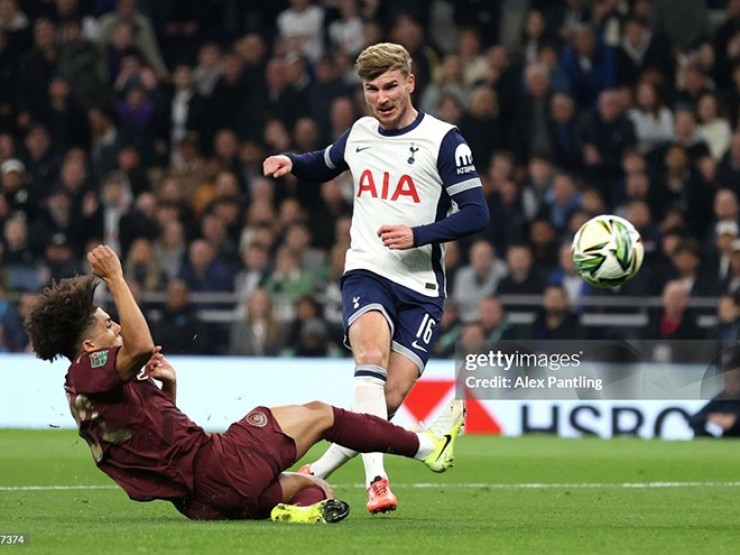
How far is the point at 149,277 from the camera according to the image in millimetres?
17859

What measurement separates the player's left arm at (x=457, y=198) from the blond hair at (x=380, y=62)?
48 centimetres

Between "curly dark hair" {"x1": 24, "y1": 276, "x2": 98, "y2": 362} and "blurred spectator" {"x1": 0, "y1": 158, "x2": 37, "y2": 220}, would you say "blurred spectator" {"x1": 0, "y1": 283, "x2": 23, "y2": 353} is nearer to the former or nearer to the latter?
"blurred spectator" {"x1": 0, "y1": 158, "x2": 37, "y2": 220}

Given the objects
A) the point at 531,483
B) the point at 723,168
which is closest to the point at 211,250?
the point at 723,168

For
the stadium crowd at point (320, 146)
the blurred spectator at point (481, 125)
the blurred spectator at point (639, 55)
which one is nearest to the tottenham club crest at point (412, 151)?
the stadium crowd at point (320, 146)

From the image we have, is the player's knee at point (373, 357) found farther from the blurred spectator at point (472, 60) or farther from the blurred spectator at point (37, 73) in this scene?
the blurred spectator at point (37, 73)

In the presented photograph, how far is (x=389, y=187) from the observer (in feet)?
29.5

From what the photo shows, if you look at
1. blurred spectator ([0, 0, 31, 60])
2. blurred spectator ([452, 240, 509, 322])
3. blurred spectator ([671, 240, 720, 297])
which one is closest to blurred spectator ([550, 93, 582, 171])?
blurred spectator ([452, 240, 509, 322])

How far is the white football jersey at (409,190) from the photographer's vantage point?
29.2 ft

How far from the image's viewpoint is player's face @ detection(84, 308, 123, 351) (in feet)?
24.8

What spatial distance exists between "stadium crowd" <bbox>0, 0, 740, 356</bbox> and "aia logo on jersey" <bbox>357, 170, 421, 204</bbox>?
692 centimetres

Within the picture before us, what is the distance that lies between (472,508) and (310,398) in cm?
688

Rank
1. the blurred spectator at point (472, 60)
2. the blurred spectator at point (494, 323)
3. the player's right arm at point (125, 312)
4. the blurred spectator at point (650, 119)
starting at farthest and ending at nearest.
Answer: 1. the blurred spectator at point (472, 60)
2. the blurred spectator at point (650, 119)
3. the blurred spectator at point (494, 323)
4. the player's right arm at point (125, 312)

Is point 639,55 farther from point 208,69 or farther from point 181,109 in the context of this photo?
point 181,109

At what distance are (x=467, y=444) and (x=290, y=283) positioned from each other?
145 inches
